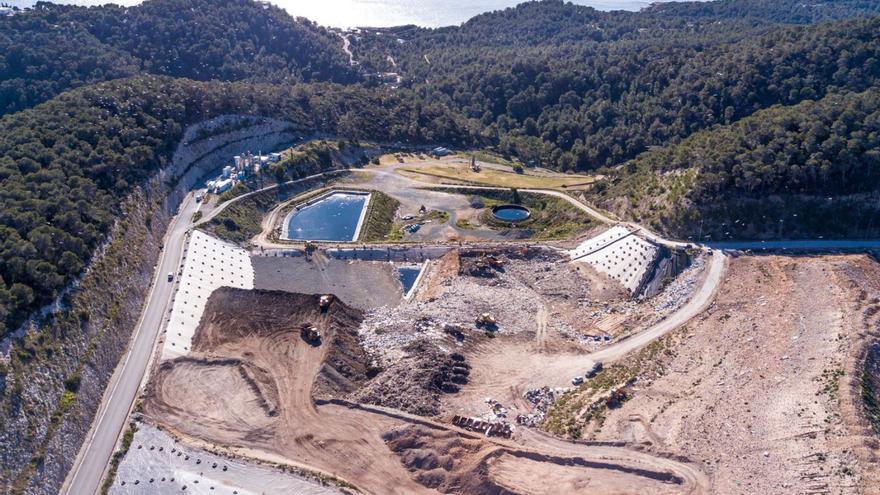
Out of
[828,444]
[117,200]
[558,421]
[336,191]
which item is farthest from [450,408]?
[336,191]

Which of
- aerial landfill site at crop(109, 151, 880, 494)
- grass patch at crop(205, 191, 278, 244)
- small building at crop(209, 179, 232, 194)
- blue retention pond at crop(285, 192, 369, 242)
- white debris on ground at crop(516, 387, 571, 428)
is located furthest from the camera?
small building at crop(209, 179, 232, 194)

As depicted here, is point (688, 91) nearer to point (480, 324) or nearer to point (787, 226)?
point (787, 226)

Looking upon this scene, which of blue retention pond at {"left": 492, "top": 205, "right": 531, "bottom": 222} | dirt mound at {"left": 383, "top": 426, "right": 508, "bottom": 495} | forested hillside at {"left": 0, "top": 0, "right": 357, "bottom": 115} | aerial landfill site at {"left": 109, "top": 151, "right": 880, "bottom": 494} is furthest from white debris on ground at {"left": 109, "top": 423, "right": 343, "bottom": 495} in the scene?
forested hillside at {"left": 0, "top": 0, "right": 357, "bottom": 115}

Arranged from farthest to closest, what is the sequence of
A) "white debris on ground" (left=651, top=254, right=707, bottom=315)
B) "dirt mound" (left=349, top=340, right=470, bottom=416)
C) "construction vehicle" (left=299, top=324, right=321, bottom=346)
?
"white debris on ground" (left=651, top=254, right=707, bottom=315) → "construction vehicle" (left=299, top=324, right=321, bottom=346) → "dirt mound" (left=349, top=340, right=470, bottom=416)

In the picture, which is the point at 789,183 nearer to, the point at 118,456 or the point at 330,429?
the point at 330,429

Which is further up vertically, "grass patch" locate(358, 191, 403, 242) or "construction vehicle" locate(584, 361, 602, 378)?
"grass patch" locate(358, 191, 403, 242)

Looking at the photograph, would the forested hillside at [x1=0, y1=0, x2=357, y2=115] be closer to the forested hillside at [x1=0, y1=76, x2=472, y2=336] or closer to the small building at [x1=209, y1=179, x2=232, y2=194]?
the forested hillside at [x1=0, y1=76, x2=472, y2=336]

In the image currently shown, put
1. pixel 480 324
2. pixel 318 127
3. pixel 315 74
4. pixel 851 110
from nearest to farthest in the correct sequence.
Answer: pixel 480 324
pixel 851 110
pixel 318 127
pixel 315 74
